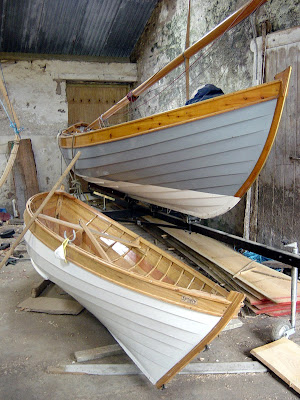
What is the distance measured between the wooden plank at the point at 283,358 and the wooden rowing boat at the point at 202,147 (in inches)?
52.5

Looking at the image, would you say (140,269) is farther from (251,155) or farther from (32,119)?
(32,119)

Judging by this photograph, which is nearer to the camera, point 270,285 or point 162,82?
point 270,285

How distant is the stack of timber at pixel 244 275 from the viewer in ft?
10.1

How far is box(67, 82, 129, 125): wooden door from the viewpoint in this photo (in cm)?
767

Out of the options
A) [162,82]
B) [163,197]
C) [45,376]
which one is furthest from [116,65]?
[45,376]

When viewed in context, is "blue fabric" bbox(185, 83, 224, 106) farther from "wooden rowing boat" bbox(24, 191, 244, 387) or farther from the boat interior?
"wooden rowing boat" bbox(24, 191, 244, 387)

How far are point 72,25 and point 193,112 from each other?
4874 mm

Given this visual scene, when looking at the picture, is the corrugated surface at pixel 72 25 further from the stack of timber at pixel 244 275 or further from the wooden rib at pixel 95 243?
the wooden rib at pixel 95 243

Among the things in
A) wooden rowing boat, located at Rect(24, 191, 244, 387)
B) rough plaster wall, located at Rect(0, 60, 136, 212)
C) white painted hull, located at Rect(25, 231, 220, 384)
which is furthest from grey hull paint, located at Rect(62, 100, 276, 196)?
rough plaster wall, located at Rect(0, 60, 136, 212)

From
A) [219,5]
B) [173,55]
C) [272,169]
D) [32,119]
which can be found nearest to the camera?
[272,169]

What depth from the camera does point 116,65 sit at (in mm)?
7809

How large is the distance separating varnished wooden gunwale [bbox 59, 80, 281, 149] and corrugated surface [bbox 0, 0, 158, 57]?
3.40m

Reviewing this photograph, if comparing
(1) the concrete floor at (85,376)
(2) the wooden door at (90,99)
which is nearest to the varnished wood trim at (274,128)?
(1) the concrete floor at (85,376)

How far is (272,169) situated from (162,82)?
3.23 metres
